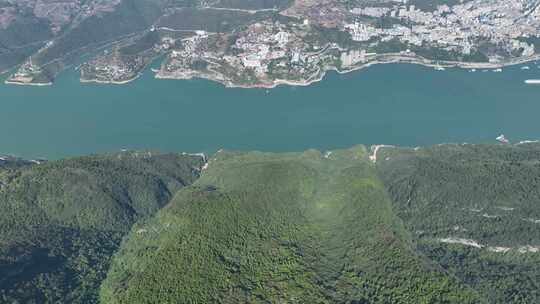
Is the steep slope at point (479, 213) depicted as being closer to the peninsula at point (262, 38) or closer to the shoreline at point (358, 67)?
the shoreline at point (358, 67)

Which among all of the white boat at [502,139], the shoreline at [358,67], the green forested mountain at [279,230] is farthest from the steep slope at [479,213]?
the shoreline at [358,67]

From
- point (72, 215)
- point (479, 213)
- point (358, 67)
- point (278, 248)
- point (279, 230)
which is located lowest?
point (479, 213)

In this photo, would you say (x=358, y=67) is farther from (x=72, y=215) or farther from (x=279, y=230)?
(x=72, y=215)

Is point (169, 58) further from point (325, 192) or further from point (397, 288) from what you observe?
point (397, 288)

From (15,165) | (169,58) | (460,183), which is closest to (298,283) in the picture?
(460,183)

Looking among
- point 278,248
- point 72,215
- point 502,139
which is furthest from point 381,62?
point 72,215

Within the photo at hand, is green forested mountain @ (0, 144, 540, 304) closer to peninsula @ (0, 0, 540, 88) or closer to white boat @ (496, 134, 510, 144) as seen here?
white boat @ (496, 134, 510, 144)
